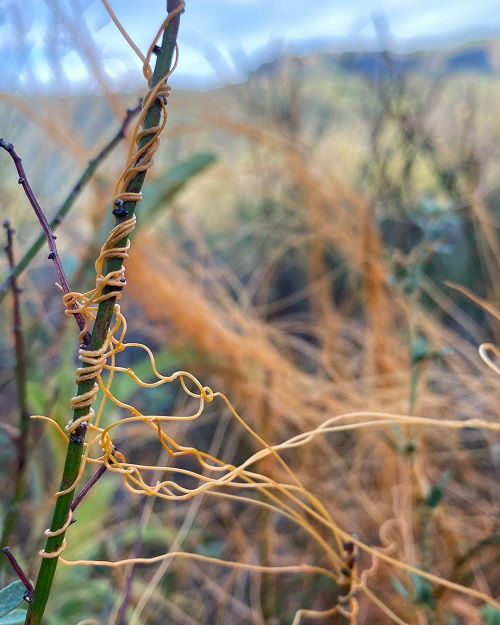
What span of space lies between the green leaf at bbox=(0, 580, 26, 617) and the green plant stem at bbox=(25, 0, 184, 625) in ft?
0.07

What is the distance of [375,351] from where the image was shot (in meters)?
1.43

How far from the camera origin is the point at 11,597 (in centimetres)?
40

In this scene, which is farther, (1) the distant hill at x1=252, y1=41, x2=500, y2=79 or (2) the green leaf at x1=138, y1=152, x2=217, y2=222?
(1) the distant hill at x1=252, y1=41, x2=500, y2=79

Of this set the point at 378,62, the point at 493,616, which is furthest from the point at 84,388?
the point at 378,62

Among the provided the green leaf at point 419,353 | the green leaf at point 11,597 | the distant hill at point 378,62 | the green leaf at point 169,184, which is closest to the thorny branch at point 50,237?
the green leaf at point 11,597

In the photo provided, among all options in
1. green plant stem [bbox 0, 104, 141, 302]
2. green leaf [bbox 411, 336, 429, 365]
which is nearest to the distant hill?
green leaf [bbox 411, 336, 429, 365]

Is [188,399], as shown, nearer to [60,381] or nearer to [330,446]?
[330,446]

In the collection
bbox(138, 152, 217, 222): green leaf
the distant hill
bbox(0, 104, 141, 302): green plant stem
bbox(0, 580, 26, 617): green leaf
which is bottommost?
bbox(0, 580, 26, 617): green leaf

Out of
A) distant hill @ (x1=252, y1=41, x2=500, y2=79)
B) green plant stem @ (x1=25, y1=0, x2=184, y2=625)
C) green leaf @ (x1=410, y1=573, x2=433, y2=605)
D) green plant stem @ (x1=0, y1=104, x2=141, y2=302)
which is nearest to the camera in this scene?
green plant stem @ (x1=25, y1=0, x2=184, y2=625)

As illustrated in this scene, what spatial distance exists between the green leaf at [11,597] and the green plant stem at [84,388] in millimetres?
22

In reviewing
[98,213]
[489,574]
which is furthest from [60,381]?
[489,574]

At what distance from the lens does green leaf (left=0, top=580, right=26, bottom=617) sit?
40 centimetres

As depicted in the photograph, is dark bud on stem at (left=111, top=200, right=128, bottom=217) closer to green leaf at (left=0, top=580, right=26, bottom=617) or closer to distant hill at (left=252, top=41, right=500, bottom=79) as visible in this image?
green leaf at (left=0, top=580, right=26, bottom=617)

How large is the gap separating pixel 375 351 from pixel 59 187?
1227mm
